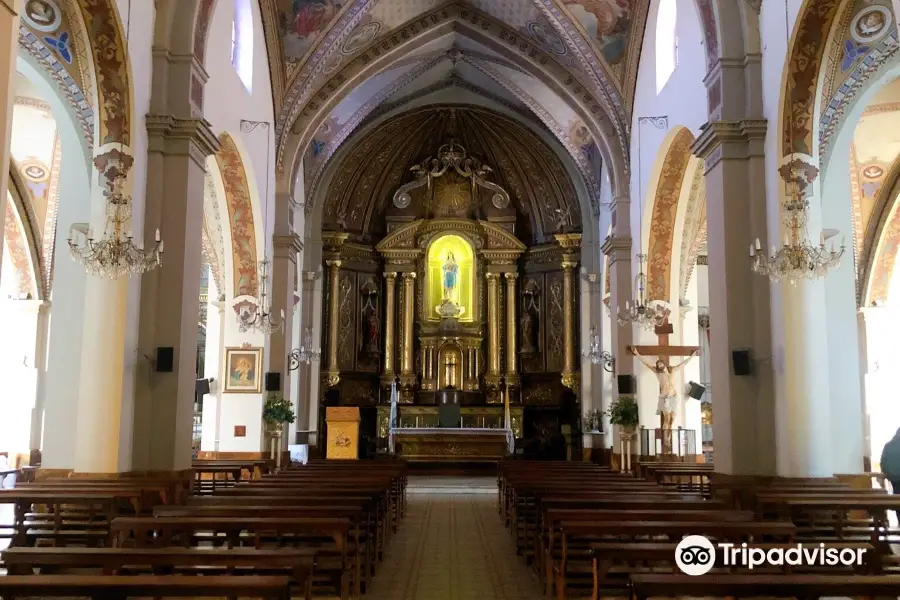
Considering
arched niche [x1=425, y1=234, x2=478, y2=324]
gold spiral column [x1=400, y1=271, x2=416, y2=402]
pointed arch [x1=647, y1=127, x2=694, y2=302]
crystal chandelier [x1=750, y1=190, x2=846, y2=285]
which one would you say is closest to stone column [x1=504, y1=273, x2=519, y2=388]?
arched niche [x1=425, y1=234, x2=478, y2=324]

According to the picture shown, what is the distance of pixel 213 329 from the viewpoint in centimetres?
1816

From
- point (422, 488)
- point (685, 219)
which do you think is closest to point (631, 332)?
point (685, 219)

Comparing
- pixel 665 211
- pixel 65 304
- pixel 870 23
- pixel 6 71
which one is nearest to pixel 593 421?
pixel 665 211

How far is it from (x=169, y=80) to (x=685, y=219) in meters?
9.50

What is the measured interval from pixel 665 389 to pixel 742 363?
213 inches

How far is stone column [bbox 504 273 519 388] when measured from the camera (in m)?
25.5

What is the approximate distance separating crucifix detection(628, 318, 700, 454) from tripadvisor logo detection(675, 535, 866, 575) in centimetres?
1043

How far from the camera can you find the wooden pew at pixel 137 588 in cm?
348

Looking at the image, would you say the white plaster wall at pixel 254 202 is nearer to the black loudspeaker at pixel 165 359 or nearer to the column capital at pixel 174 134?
the column capital at pixel 174 134

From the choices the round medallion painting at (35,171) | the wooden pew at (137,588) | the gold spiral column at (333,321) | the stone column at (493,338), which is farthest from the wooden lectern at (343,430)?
the wooden pew at (137,588)

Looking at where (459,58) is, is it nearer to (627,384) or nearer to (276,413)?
(627,384)

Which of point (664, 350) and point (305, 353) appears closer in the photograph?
point (664, 350)

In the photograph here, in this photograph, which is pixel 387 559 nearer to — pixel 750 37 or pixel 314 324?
pixel 750 37

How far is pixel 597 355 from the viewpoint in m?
21.2
